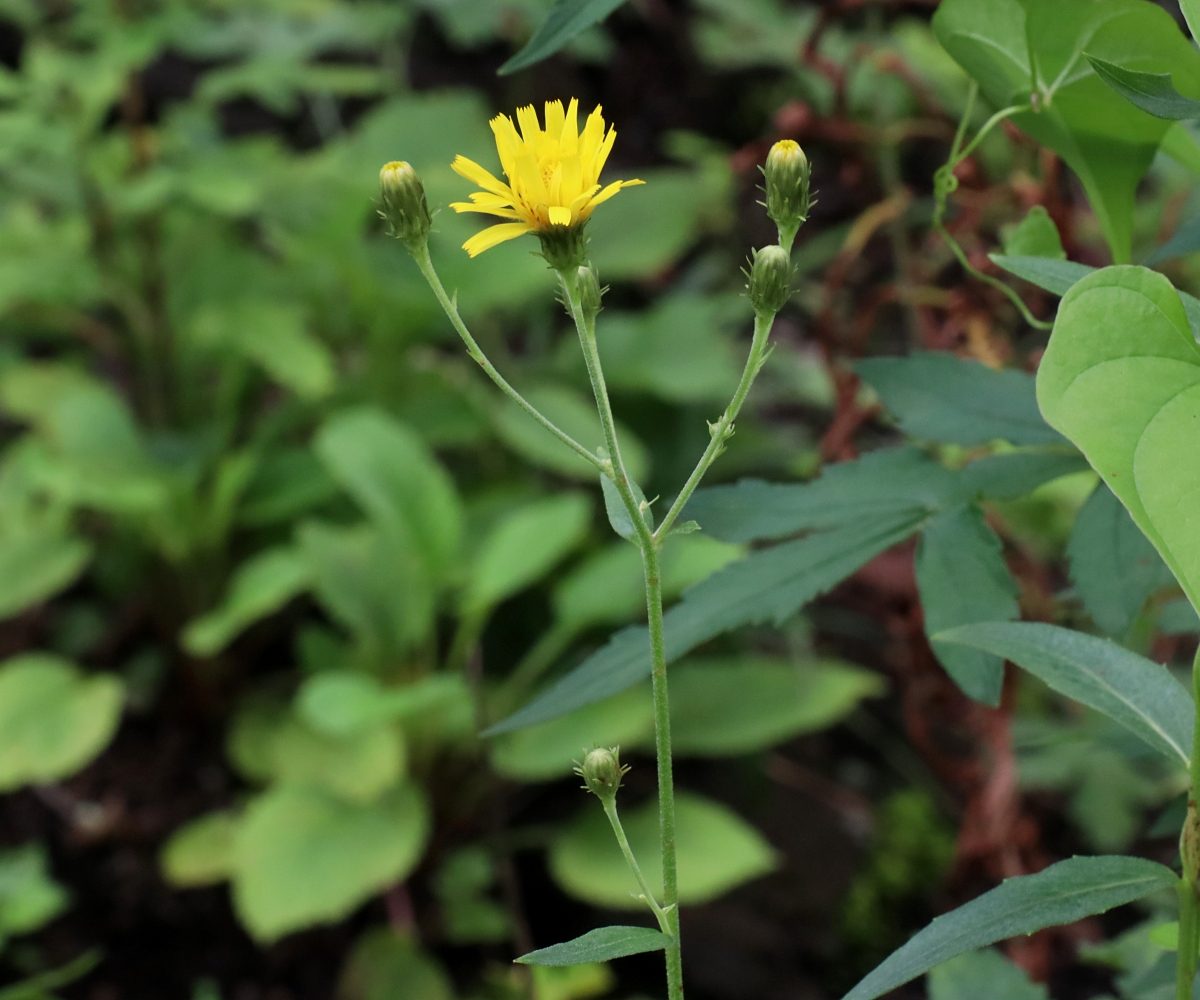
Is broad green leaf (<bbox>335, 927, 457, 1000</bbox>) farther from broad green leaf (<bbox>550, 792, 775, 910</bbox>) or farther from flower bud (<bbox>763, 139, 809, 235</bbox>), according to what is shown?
flower bud (<bbox>763, 139, 809, 235</bbox>)

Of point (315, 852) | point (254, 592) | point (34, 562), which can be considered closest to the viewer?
point (315, 852)

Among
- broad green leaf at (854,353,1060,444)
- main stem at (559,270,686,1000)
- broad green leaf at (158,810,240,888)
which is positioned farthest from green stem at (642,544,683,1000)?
broad green leaf at (158,810,240,888)

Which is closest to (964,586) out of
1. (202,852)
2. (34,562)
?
(202,852)

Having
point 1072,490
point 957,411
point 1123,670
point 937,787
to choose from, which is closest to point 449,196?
point 1072,490

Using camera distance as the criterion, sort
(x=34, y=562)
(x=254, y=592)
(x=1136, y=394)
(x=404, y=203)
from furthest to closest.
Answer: (x=34, y=562) → (x=254, y=592) → (x=404, y=203) → (x=1136, y=394)

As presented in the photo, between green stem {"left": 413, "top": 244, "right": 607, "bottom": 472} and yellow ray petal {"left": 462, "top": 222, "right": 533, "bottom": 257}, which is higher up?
yellow ray petal {"left": 462, "top": 222, "right": 533, "bottom": 257}

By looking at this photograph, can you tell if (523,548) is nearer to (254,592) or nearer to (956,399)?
(254,592)
